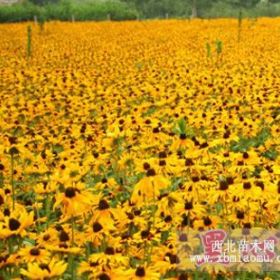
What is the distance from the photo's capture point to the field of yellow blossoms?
3406 millimetres

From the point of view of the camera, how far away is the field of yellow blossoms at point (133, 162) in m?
3.41

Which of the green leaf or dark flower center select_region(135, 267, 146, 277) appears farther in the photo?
the green leaf

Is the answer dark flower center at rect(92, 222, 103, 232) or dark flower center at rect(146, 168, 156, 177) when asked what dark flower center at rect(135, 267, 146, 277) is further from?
dark flower center at rect(146, 168, 156, 177)

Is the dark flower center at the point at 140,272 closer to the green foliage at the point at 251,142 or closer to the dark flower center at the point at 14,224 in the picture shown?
the dark flower center at the point at 14,224

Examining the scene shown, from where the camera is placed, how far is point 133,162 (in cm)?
506

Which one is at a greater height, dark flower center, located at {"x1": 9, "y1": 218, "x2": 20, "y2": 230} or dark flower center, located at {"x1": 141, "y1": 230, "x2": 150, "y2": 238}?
dark flower center, located at {"x1": 9, "y1": 218, "x2": 20, "y2": 230}

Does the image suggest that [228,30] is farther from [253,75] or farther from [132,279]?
[132,279]

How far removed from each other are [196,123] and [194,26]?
17.9 m

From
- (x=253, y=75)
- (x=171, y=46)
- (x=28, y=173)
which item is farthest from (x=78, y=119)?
(x=171, y=46)

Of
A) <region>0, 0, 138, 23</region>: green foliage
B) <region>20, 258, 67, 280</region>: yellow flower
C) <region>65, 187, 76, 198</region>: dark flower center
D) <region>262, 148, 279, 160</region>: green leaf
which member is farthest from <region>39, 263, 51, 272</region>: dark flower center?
<region>0, 0, 138, 23</region>: green foliage

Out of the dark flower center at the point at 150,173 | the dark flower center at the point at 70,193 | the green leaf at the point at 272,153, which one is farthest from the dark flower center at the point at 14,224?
the green leaf at the point at 272,153

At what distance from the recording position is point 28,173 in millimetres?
5141

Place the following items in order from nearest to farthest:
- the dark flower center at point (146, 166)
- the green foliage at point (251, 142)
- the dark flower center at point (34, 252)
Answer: the dark flower center at point (34, 252) → the dark flower center at point (146, 166) → the green foliage at point (251, 142)

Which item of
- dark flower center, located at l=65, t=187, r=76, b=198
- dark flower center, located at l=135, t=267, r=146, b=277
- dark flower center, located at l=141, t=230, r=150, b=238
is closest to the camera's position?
dark flower center, located at l=135, t=267, r=146, b=277
